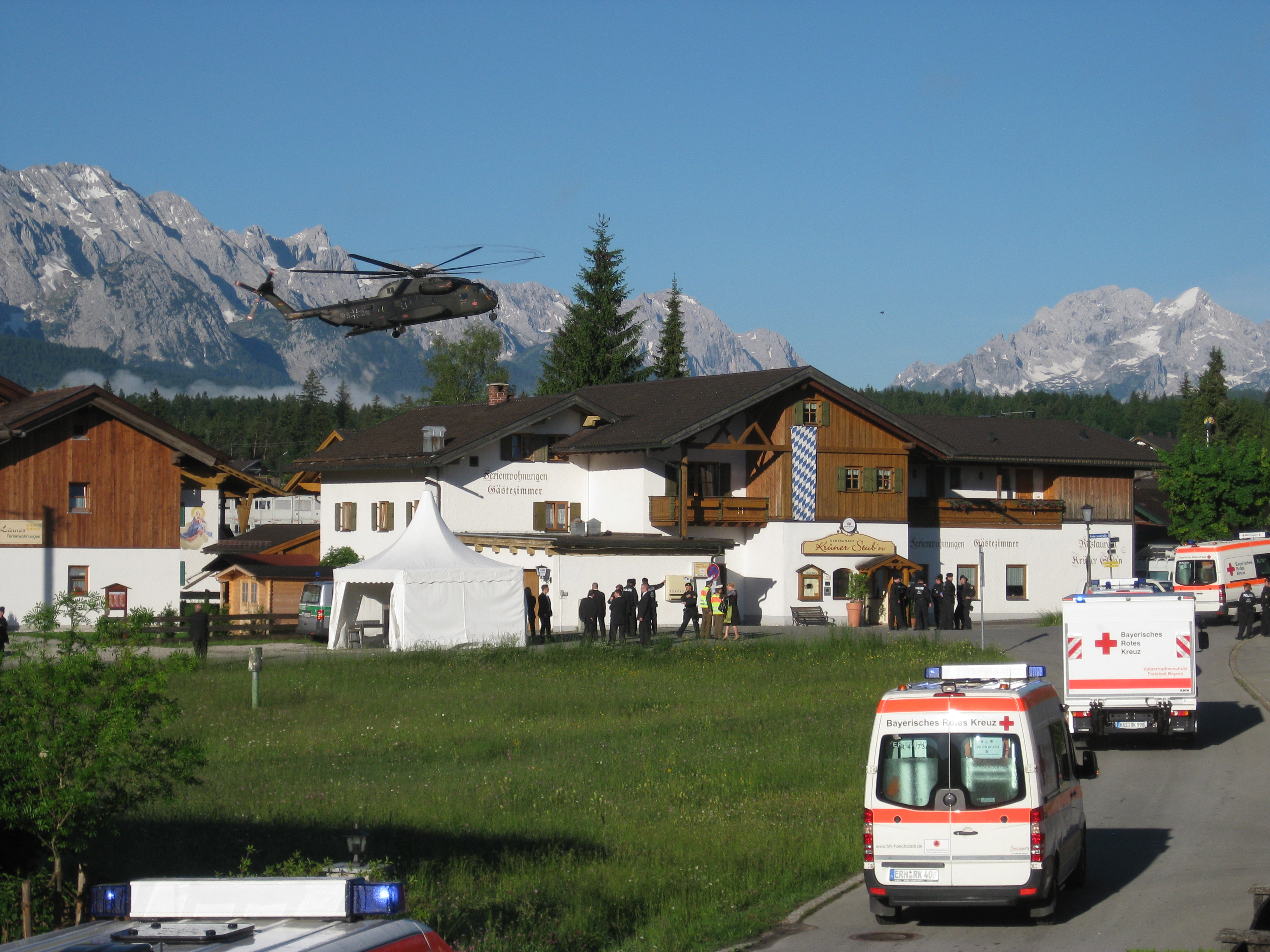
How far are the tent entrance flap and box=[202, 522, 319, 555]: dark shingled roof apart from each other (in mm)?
17734

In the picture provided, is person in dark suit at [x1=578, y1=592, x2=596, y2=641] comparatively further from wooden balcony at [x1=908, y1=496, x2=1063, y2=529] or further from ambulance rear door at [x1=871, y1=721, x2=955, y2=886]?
ambulance rear door at [x1=871, y1=721, x2=955, y2=886]

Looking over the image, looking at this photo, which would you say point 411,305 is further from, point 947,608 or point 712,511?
point 947,608

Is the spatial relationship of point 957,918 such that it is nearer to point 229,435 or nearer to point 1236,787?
point 1236,787

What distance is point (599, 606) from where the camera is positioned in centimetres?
3644

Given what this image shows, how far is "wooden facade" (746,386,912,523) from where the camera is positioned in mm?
47312

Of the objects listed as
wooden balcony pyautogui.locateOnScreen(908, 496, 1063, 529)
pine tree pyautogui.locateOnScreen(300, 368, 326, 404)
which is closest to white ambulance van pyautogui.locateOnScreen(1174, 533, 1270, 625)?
wooden balcony pyautogui.locateOnScreen(908, 496, 1063, 529)

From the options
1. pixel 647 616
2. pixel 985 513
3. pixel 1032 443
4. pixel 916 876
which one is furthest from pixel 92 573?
pixel 916 876

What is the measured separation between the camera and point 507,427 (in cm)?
4666

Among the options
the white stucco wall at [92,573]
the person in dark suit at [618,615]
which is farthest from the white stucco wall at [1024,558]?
the white stucco wall at [92,573]

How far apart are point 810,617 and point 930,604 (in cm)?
397

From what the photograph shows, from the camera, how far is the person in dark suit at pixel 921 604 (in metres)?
41.9

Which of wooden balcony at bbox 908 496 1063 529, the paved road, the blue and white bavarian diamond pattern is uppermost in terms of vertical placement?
the blue and white bavarian diamond pattern

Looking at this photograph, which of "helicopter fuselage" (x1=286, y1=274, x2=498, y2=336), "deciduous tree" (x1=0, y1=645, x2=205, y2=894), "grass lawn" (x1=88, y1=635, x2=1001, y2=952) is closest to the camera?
"deciduous tree" (x1=0, y1=645, x2=205, y2=894)

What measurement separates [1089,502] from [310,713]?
40.9 m
